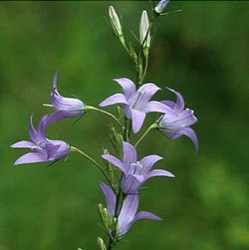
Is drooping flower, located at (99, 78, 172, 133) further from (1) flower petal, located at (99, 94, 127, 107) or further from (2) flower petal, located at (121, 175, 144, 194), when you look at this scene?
(2) flower petal, located at (121, 175, 144, 194)

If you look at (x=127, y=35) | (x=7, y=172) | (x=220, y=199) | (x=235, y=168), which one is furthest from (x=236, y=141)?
(x=7, y=172)

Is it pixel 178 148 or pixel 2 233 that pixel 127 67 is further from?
pixel 2 233

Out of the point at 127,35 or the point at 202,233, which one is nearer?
the point at 202,233

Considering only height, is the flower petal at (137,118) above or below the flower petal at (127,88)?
below

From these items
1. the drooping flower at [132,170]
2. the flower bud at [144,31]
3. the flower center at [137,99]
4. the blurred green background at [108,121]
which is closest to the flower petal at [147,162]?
the drooping flower at [132,170]

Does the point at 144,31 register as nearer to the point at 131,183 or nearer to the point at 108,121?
the point at 131,183

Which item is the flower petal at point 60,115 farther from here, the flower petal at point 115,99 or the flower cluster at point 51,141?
the flower petal at point 115,99

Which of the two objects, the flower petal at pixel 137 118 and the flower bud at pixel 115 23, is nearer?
the flower petal at pixel 137 118
